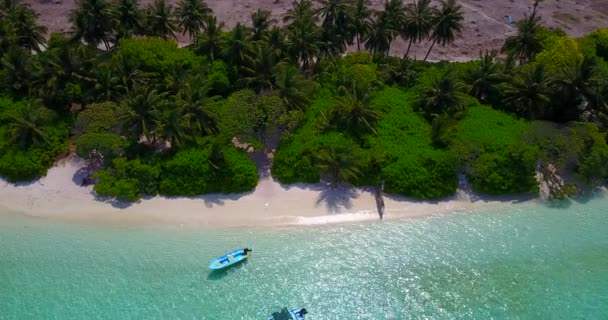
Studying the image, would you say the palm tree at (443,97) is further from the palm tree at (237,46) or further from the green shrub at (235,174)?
the green shrub at (235,174)

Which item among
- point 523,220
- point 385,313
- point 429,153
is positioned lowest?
point 385,313

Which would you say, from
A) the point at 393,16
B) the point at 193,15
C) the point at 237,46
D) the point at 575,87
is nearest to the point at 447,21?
the point at 393,16

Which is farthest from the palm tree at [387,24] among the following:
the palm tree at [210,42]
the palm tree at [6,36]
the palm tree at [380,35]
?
the palm tree at [6,36]

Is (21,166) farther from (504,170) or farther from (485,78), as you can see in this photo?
(485,78)

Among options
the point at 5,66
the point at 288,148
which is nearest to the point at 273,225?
the point at 288,148

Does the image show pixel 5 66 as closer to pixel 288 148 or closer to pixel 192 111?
pixel 192 111

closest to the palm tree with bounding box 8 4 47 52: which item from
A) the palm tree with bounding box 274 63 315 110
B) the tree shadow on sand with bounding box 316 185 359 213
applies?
the palm tree with bounding box 274 63 315 110
